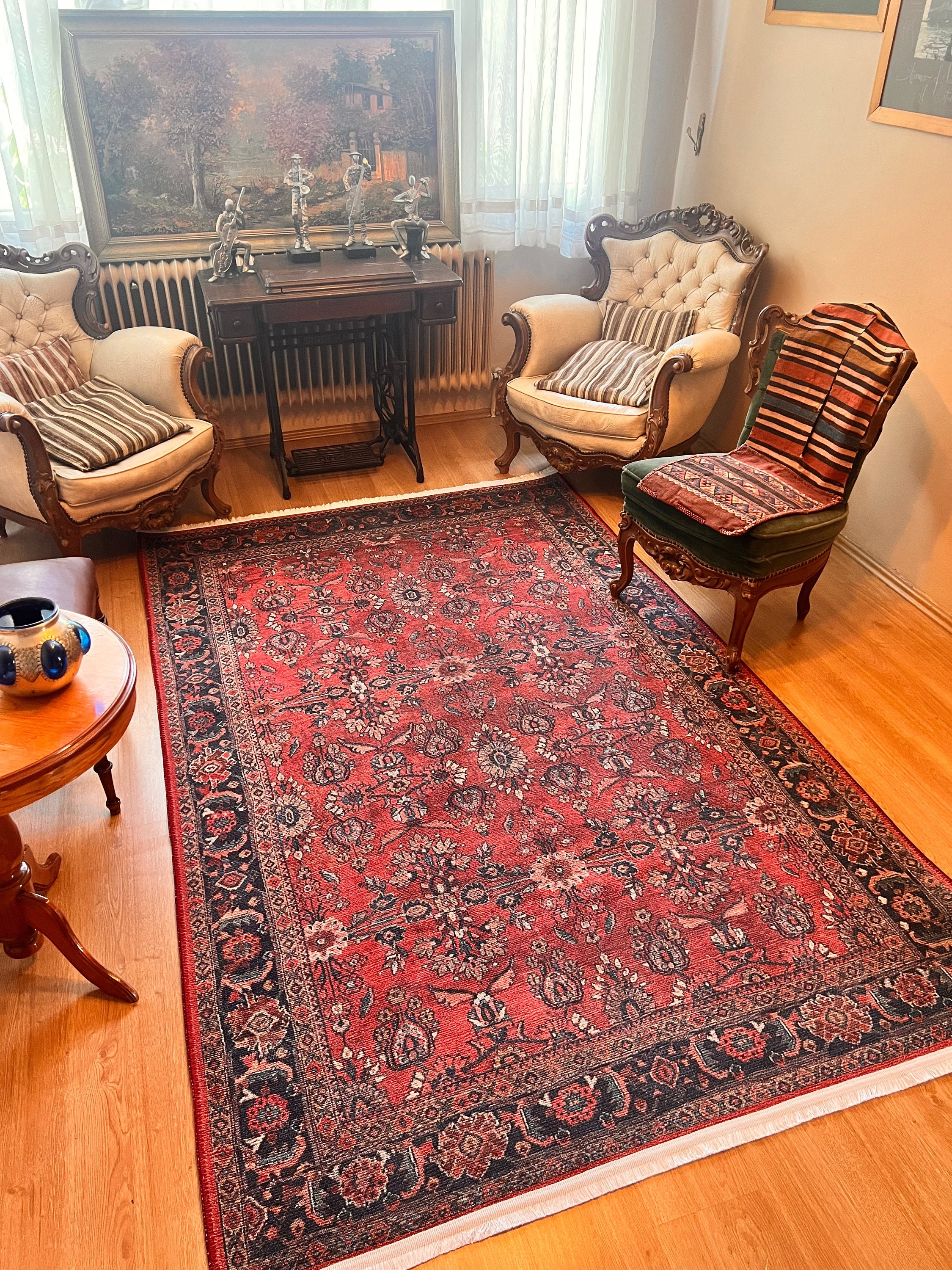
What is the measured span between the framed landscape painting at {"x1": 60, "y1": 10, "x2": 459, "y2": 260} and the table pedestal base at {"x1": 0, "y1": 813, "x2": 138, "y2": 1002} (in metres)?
2.82

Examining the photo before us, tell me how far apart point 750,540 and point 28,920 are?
215 cm

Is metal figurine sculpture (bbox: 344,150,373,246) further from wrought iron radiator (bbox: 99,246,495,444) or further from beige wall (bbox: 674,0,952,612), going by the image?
beige wall (bbox: 674,0,952,612)

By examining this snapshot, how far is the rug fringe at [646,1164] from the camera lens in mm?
1639

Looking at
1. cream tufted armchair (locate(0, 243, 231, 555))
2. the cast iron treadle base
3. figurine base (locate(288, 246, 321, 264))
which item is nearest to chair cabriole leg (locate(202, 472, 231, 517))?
cream tufted armchair (locate(0, 243, 231, 555))

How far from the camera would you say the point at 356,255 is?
3988 millimetres

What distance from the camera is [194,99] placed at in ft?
12.1

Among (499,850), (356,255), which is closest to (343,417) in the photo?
(356,255)

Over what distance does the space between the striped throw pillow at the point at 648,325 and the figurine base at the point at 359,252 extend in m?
1.07

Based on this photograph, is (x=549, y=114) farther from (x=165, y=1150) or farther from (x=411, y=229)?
(x=165, y=1150)

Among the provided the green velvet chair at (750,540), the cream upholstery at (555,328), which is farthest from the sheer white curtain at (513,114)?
the green velvet chair at (750,540)

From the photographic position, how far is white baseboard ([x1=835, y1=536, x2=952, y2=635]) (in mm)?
3268

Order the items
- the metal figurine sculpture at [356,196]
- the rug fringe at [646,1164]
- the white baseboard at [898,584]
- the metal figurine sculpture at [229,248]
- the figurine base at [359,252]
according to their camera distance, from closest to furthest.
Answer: the rug fringe at [646,1164], the white baseboard at [898,584], the metal figurine sculpture at [229,248], the metal figurine sculpture at [356,196], the figurine base at [359,252]

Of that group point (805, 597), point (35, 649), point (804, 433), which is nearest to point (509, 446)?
point (804, 433)

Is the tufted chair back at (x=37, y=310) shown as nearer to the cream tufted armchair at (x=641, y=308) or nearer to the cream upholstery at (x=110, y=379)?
the cream upholstery at (x=110, y=379)
